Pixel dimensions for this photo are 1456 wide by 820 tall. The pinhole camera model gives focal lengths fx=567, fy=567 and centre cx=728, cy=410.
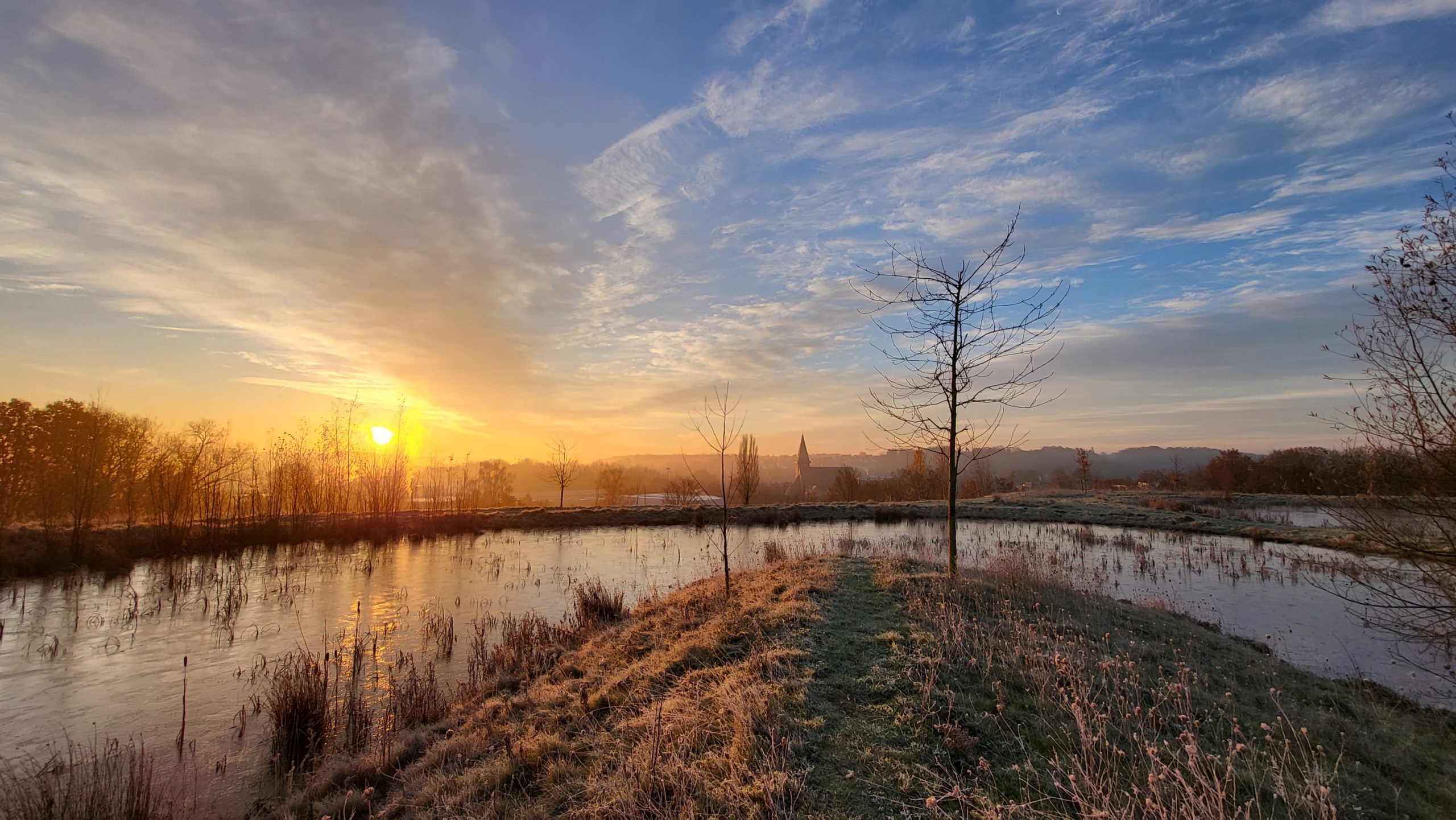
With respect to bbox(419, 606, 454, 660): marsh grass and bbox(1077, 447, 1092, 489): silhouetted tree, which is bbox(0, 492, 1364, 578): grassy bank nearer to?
bbox(1077, 447, 1092, 489): silhouetted tree

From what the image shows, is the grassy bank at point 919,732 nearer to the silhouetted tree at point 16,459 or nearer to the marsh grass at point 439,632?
the marsh grass at point 439,632

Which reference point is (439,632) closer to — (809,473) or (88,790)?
(88,790)

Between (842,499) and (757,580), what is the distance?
34910mm

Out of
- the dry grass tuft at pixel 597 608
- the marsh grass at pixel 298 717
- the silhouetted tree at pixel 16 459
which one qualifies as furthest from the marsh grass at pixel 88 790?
the silhouetted tree at pixel 16 459

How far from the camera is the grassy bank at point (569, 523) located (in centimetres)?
1747

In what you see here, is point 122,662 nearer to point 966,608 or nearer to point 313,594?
point 313,594

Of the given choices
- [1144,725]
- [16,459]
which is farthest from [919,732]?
[16,459]

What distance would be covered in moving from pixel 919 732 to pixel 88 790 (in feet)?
24.5

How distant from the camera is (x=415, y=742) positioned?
6234mm

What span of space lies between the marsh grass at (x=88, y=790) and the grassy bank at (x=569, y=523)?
12967 mm

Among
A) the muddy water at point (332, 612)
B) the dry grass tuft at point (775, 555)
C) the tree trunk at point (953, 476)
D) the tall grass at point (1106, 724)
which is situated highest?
the tree trunk at point (953, 476)

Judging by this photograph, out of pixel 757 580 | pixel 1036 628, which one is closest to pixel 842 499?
pixel 757 580

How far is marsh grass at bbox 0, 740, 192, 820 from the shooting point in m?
4.85

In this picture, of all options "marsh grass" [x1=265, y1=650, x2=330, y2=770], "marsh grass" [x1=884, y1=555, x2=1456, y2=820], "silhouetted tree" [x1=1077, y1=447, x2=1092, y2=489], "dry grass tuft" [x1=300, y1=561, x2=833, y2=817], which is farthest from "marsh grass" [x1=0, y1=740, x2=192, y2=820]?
"silhouetted tree" [x1=1077, y1=447, x2=1092, y2=489]
